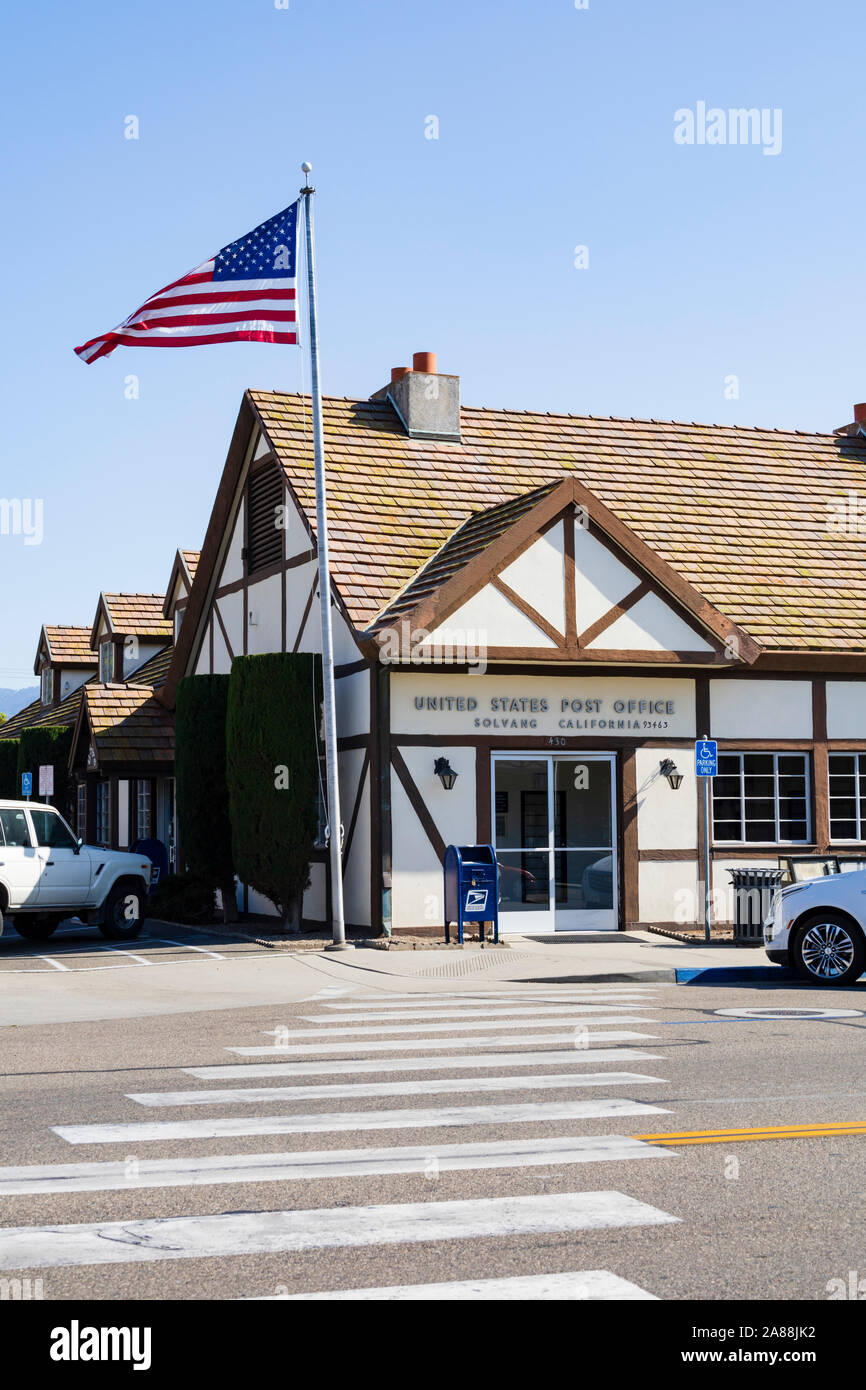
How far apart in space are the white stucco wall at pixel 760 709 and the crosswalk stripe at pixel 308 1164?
577 inches

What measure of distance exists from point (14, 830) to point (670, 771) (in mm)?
9028

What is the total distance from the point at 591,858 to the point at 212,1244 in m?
15.8

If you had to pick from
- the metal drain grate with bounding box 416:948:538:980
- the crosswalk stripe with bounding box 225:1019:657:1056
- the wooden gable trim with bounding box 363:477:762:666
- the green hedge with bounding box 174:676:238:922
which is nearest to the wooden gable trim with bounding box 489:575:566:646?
the wooden gable trim with bounding box 363:477:762:666

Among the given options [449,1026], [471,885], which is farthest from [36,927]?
[449,1026]

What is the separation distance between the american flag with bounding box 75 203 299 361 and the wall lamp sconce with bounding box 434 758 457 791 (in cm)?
576

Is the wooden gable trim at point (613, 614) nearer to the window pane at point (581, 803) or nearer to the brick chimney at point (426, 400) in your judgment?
the window pane at point (581, 803)

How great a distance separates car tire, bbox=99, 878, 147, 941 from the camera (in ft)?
70.9

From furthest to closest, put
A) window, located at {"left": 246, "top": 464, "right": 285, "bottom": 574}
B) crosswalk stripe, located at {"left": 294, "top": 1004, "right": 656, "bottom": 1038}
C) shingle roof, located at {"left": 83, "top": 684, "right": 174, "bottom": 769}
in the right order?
shingle roof, located at {"left": 83, "top": 684, "right": 174, "bottom": 769} < window, located at {"left": 246, "top": 464, "right": 285, "bottom": 574} < crosswalk stripe, located at {"left": 294, "top": 1004, "right": 656, "bottom": 1038}

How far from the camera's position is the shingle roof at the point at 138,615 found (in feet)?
128

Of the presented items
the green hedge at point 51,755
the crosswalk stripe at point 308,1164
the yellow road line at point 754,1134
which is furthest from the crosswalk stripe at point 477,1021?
the green hedge at point 51,755

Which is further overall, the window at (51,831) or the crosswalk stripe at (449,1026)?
the window at (51,831)

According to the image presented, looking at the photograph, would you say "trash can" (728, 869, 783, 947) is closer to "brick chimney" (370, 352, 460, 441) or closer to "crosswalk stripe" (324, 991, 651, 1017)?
"crosswalk stripe" (324, 991, 651, 1017)
